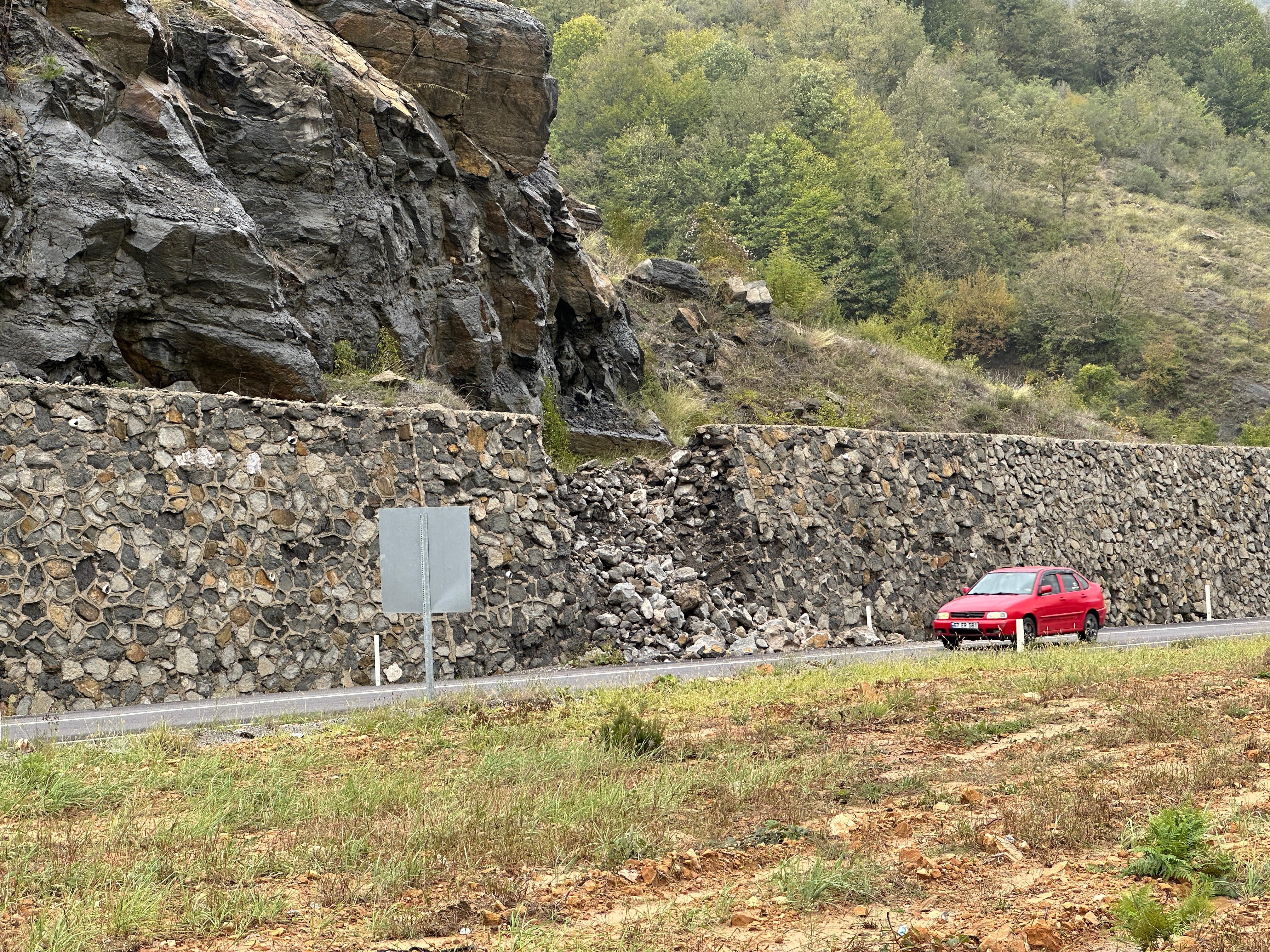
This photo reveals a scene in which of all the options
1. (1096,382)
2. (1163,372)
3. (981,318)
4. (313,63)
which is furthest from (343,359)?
(1163,372)

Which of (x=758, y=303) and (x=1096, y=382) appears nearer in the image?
(x=758, y=303)

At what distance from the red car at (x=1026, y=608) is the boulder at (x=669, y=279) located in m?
22.9

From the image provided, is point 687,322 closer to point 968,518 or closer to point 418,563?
point 968,518

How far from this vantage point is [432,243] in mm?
27641

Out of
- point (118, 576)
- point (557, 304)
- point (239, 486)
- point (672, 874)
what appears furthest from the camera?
point (557, 304)

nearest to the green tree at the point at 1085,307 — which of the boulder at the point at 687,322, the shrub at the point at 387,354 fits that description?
the boulder at the point at 687,322

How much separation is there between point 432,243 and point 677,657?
40.0 feet

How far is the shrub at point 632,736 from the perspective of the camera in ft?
32.1

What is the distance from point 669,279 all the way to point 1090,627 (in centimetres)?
2418

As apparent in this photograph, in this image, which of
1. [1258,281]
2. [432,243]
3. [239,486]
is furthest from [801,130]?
[239,486]

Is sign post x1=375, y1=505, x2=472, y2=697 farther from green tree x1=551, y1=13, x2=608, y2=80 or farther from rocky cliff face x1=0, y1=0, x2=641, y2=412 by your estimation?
green tree x1=551, y1=13, x2=608, y2=80

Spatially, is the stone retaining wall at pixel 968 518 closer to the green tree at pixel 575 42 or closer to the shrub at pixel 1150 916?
the shrub at pixel 1150 916

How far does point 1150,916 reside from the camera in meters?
5.01

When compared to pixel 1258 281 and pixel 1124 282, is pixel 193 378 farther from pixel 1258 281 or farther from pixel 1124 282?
pixel 1258 281
